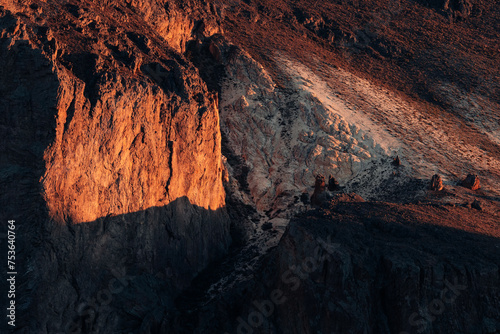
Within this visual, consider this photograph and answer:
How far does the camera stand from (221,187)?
4178cm

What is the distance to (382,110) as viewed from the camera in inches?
2023

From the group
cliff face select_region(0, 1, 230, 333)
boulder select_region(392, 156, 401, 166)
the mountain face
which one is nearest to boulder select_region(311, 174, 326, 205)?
the mountain face

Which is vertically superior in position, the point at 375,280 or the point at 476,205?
the point at 476,205

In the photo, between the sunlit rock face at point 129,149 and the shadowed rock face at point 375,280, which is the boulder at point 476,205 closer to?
the shadowed rock face at point 375,280

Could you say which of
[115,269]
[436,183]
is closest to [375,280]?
[436,183]

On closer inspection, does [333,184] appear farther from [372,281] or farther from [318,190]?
[372,281]

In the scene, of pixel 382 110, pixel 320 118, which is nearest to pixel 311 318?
pixel 320 118

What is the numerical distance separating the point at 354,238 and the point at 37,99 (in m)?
18.2

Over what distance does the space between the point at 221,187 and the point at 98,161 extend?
10747 millimetres

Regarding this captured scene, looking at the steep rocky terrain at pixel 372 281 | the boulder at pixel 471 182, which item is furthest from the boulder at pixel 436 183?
the steep rocky terrain at pixel 372 281

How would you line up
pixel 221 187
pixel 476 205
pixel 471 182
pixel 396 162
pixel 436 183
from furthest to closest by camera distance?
1. pixel 396 162
2. pixel 221 187
3. pixel 471 182
4. pixel 436 183
5. pixel 476 205

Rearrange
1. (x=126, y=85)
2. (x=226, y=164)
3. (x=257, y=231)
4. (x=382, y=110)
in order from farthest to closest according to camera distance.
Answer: (x=382, y=110)
(x=226, y=164)
(x=257, y=231)
(x=126, y=85)

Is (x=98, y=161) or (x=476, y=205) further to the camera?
(x=476, y=205)

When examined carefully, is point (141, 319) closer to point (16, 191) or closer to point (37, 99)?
point (16, 191)
